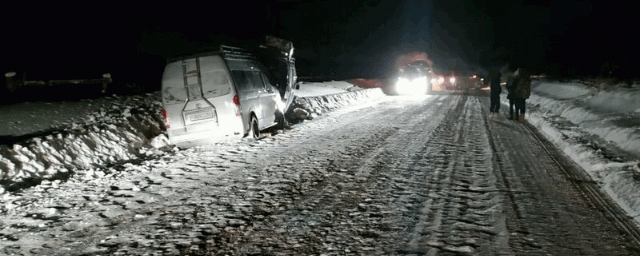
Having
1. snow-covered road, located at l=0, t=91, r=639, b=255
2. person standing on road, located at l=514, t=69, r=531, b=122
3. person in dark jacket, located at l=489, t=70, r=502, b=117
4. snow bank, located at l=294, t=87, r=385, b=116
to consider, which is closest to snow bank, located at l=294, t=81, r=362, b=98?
snow bank, located at l=294, t=87, r=385, b=116

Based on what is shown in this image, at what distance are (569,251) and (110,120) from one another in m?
9.88

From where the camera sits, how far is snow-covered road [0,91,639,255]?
3.98 m

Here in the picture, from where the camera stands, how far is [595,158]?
722 centimetres

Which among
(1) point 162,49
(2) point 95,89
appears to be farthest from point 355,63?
(2) point 95,89

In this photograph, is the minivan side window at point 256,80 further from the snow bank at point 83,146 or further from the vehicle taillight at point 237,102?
the snow bank at point 83,146

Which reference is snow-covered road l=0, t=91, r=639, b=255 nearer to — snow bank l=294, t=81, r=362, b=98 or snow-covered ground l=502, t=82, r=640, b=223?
snow-covered ground l=502, t=82, r=640, b=223

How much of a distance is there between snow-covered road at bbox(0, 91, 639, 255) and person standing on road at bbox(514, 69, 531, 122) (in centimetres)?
502

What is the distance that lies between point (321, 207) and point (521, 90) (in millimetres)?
10534

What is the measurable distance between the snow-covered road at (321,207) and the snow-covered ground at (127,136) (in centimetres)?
58

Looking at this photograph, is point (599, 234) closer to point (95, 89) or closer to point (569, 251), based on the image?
point (569, 251)

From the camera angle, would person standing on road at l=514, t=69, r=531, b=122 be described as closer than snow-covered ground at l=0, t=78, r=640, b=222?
No

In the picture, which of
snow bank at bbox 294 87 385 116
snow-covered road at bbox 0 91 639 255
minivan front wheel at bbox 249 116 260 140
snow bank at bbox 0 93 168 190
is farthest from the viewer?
snow bank at bbox 294 87 385 116

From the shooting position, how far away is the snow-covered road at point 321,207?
13.1 ft

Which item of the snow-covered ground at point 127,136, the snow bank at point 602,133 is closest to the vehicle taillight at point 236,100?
the snow-covered ground at point 127,136
